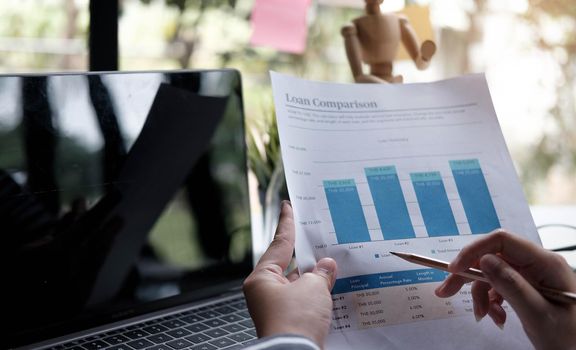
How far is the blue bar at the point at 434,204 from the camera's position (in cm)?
69

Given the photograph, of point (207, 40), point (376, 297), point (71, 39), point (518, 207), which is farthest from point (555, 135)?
point (376, 297)

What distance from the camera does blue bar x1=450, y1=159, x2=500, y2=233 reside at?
707 mm

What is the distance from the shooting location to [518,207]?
72 cm

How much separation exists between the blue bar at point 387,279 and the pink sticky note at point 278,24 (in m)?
0.65

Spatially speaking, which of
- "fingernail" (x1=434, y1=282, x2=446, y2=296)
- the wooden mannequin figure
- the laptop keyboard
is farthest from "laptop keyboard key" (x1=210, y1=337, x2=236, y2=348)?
the wooden mannequin figure

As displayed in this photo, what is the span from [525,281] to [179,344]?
0.35 m

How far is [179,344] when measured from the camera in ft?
2.23

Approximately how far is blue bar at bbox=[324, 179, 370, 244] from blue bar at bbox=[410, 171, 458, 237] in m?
0.07

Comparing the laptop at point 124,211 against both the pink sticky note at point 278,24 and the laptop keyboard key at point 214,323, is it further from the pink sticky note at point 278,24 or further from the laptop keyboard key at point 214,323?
the pink sticky note at point 278,24

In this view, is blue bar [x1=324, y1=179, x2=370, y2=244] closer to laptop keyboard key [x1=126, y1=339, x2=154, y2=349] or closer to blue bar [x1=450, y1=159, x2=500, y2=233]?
blue bar [x1=450, y1=159, x2=500, y2=233]

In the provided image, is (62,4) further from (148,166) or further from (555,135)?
(555,135)

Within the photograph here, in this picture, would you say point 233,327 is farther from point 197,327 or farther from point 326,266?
point 326,266

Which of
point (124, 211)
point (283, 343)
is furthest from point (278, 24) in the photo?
point (283, 343)

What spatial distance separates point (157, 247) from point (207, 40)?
140 cm
